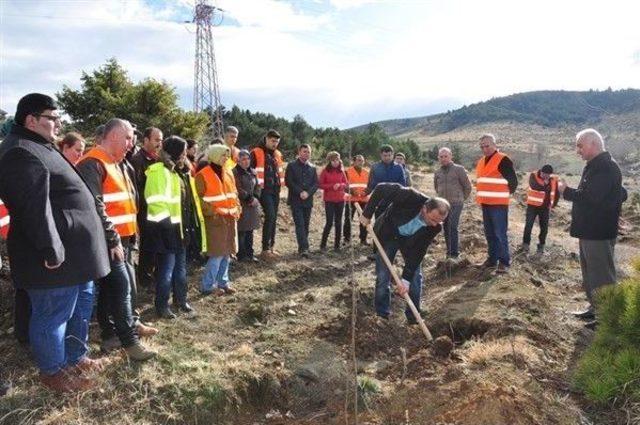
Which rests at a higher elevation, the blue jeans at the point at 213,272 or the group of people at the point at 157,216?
the group of people at the point at 157,216

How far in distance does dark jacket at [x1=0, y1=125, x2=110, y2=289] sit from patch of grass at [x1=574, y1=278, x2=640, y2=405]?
3.67 m

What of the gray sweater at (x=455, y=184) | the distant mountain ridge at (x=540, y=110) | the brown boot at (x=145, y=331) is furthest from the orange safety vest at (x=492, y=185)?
the distant mountain ridge at (x=540, y=110)

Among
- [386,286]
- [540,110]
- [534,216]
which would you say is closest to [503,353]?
[386,286]

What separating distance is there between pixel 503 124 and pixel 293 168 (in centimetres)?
11043

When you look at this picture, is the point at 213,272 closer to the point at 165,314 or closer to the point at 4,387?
the point at 165,314

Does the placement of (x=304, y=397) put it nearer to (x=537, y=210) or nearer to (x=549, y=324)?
(x=549, y=324)

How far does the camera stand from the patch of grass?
3.83 meters

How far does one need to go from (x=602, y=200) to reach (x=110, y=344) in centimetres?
505

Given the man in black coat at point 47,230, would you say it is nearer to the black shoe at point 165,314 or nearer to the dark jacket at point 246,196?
the black shoe at point 165,314

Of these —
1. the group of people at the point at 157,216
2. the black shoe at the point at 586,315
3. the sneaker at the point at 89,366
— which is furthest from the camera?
the black shoe at the point at 586,315

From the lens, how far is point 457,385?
4082mm

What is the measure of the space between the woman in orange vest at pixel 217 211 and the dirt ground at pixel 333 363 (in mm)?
360

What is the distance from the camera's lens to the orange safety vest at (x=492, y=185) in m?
7.48

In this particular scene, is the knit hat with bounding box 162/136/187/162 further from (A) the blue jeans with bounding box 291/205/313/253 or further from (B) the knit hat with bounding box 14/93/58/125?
(A) the blue jeans with bounding box 291/205/313/253
